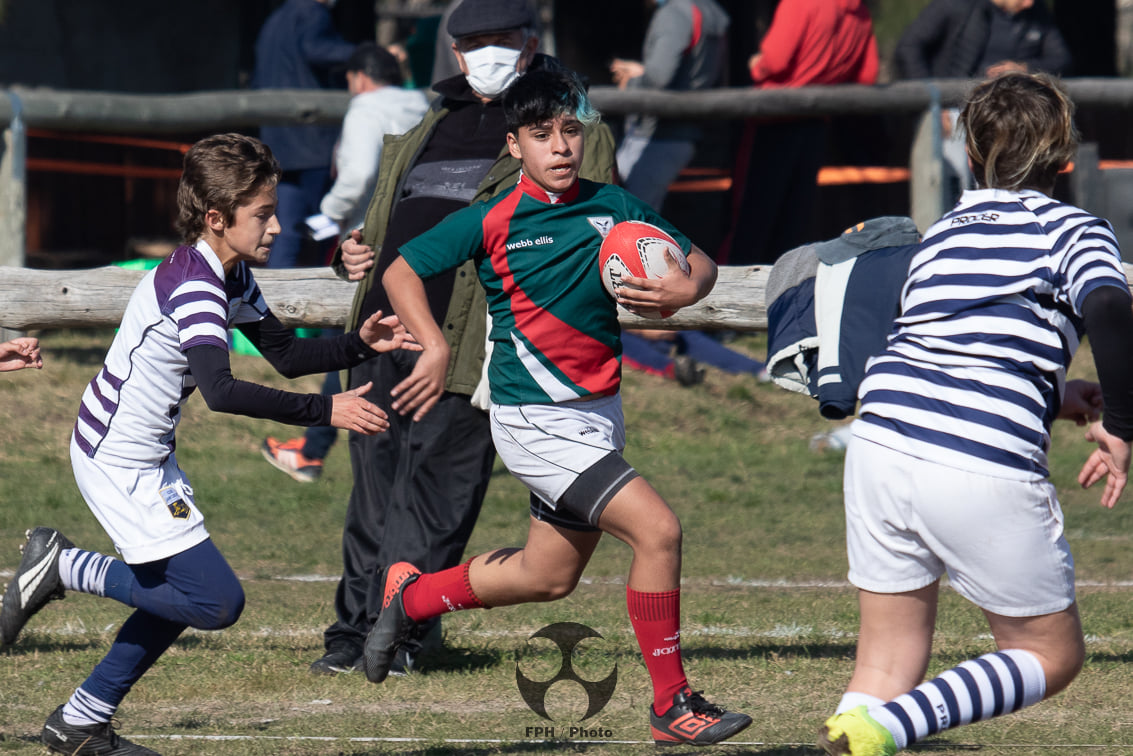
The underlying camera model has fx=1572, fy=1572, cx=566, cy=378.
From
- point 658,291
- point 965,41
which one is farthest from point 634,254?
point 965,41

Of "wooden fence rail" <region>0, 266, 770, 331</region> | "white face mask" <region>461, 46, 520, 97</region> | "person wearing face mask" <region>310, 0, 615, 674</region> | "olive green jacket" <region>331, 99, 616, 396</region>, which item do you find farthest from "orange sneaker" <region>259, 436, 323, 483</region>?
"white face mask" <region>461, 46, 520, 97</region>

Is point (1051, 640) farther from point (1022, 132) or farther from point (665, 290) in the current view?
point (665, 290)

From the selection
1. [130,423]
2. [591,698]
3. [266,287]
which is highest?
[130,423]

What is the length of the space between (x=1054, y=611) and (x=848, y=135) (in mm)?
9440

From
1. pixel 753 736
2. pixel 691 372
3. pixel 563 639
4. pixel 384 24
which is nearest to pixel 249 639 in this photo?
pixel 563 639

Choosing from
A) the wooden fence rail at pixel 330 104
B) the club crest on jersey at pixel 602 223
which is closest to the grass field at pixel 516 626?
the club crest on jersey at pixel 602 223

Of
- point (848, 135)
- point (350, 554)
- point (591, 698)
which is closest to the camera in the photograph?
point (591, 698)

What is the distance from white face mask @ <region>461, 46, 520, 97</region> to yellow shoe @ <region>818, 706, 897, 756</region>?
295 cm

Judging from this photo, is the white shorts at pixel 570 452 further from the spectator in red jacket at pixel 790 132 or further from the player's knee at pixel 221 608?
the spectator in red jacket at pixel 790 132

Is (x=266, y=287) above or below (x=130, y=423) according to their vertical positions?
below

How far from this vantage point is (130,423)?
450cm

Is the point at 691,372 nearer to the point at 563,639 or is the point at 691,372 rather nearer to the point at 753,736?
the point at 563,639

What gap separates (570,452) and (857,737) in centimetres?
131

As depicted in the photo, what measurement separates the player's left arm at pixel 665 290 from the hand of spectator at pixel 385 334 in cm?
75
